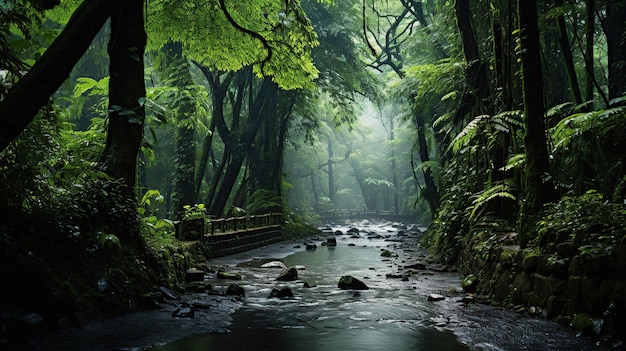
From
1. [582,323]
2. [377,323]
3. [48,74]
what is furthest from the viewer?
[377,323]

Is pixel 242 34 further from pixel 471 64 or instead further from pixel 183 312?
pixel 183 312

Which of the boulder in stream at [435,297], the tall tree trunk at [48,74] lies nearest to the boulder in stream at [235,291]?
the boulder in stream at [435,297]

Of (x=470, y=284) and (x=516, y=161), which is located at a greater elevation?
(x=516, y=161)

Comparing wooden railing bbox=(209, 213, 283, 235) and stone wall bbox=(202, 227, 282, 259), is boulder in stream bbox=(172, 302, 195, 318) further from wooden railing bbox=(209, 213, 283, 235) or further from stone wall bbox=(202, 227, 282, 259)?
wooden railing bbox=(209, 213, 283, 235)

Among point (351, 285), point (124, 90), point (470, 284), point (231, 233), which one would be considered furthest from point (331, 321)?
point (231, 233)

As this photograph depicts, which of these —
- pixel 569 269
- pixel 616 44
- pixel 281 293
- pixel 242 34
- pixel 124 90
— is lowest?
pixel 281 293

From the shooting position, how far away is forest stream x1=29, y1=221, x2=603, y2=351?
4809mm

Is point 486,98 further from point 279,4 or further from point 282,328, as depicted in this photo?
point 282,328

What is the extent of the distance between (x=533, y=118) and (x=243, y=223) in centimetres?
1290

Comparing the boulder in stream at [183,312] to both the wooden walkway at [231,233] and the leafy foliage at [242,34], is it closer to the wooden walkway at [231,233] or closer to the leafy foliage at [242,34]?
the leafy foliage at [242,34]

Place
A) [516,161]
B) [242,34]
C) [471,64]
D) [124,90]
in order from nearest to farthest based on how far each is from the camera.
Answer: [124,90] → [516,161] → [242,34] → [471,64]

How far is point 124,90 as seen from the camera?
6.96 meters

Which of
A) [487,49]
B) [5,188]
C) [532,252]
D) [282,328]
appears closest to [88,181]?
[5,188]

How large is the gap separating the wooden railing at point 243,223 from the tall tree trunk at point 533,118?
32.4ft
